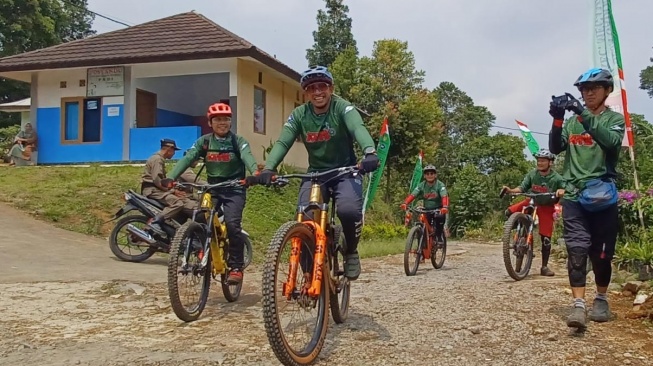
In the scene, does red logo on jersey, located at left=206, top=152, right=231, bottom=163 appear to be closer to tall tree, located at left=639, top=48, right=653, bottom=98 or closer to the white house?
the white house

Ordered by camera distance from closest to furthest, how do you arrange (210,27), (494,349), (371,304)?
(494,349)
(371,304)
(210,27)

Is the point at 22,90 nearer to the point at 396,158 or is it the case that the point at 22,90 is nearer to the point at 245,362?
the point at 396,158

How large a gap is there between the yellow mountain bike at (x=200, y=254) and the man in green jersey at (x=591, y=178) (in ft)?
8.77

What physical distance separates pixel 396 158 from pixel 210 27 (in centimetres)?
918

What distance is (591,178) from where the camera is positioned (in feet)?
15.7

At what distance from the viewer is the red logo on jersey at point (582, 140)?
4.85 m

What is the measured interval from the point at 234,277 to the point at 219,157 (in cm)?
115

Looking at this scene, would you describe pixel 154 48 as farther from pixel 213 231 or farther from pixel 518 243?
pixel 213 231

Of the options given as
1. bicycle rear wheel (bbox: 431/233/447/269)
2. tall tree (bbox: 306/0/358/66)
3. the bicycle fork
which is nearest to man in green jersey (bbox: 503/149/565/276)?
bicycle rear wheel (bbox: 431/233/447/269)

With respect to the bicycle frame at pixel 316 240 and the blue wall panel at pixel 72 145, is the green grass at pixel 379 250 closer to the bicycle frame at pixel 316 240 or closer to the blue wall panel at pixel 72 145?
the bicycle frame at pixel 316 240

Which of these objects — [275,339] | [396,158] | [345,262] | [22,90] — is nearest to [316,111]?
[345,262]

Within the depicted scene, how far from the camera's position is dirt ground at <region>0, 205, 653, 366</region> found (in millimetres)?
3967

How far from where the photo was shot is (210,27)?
19.0 meters

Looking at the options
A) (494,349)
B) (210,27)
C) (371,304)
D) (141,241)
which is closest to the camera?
(494,349)
